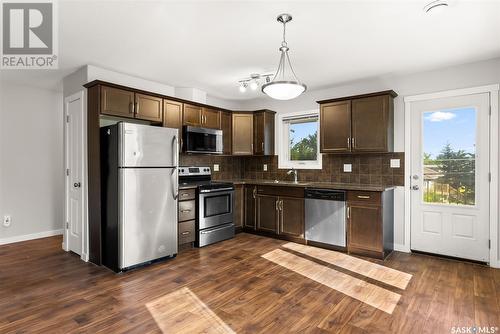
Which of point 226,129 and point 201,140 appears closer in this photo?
point 201,140

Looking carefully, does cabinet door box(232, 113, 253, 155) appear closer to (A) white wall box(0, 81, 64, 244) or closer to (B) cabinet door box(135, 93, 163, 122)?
(B) cabinet door box(135, 93, 163, 122)

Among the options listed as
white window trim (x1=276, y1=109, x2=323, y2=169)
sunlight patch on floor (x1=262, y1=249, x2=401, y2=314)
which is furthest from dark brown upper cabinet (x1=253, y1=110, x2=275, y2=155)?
sunlight patch on floor (x1=262, y1=249, x2=401, y2=314)

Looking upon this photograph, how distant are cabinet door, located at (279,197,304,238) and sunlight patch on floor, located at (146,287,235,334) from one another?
2083 millimetres

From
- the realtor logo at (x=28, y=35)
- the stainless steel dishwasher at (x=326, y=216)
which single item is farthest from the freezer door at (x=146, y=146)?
the stainless steel dishwasher at (x=326, y=216)

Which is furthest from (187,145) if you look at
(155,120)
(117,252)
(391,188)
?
(391,188)

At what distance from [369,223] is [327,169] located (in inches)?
49.1

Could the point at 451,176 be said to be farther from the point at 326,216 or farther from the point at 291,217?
the point at 291,217

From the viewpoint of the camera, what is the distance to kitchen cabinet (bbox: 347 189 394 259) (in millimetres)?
3541

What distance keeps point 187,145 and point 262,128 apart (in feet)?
4.87

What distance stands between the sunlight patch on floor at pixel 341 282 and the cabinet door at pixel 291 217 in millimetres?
591

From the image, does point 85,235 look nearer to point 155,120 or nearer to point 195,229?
point 195,229

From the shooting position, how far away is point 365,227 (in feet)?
11.9

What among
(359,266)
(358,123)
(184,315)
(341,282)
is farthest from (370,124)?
(184,315)

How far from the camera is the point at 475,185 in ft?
11.2
